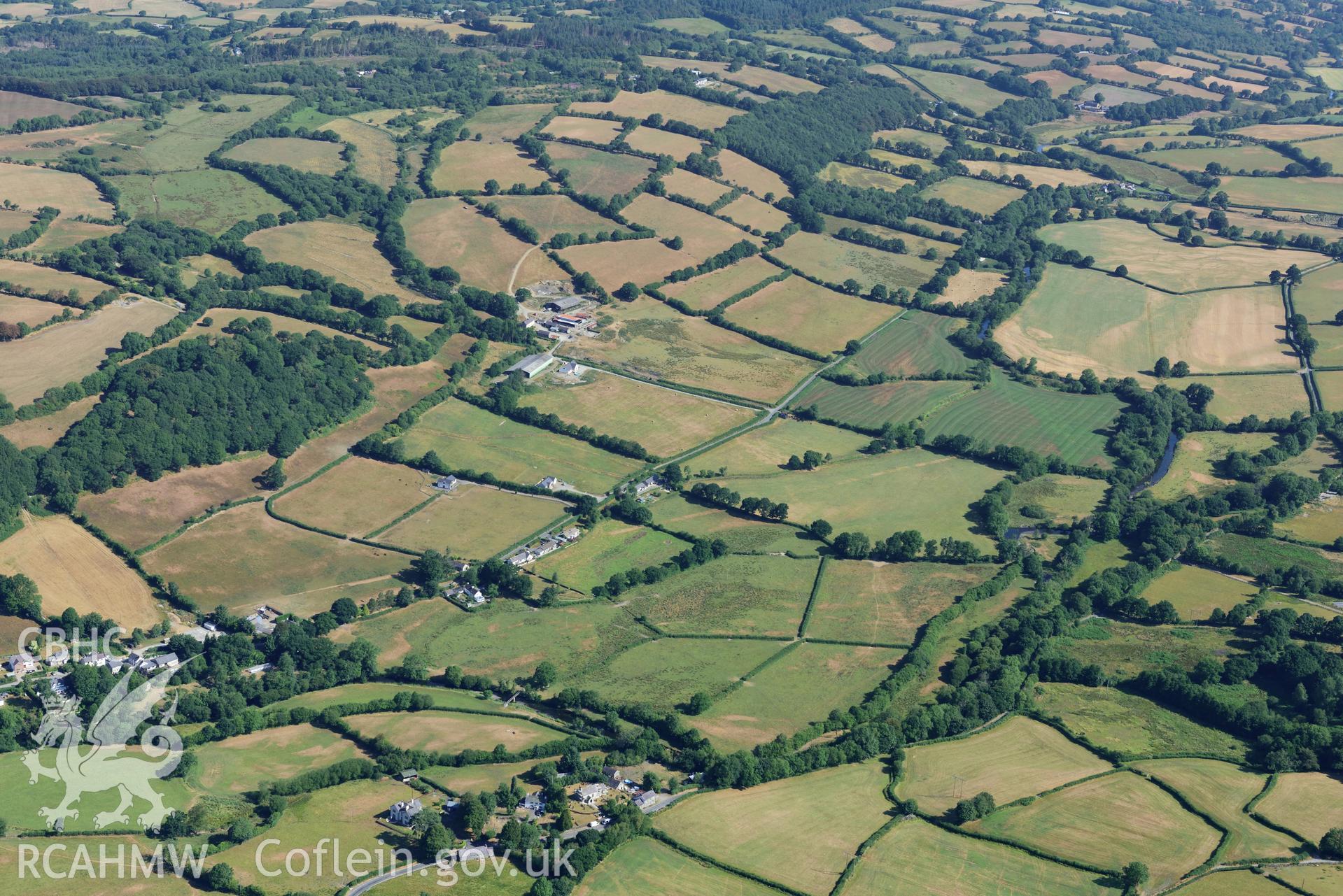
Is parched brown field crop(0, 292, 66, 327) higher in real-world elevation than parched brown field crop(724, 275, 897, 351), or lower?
higher

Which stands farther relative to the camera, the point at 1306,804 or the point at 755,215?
the point at 755,215

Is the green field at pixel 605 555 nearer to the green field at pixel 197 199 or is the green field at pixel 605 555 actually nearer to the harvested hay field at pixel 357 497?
the harvested hay field at pixel 357 497

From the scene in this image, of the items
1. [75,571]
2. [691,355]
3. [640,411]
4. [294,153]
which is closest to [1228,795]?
[640,411]

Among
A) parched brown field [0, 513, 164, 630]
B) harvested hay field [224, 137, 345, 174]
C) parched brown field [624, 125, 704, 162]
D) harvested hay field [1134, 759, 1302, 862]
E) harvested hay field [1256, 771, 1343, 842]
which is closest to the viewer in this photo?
harvested hay field [1134, 759, 1302, 862]

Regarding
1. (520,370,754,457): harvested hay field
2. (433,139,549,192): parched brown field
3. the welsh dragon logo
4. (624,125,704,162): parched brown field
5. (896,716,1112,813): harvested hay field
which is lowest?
the welsh dragon logo

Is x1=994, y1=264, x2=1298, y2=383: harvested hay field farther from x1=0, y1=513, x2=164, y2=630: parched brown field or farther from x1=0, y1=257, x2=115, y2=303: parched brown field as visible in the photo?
x1=0, y1=257, x2=115, y2=303: parched brown field

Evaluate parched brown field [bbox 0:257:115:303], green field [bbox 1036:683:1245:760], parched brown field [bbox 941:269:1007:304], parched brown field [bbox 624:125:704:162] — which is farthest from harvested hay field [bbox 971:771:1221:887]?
parched brown field [bbox 624:125:704:162]

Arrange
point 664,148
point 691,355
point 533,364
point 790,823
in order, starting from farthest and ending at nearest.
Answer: point 664,148 → point 691,355 → point 533,364 → point 790,823

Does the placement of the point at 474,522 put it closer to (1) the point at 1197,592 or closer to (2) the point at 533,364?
(2) the point at 533,364
